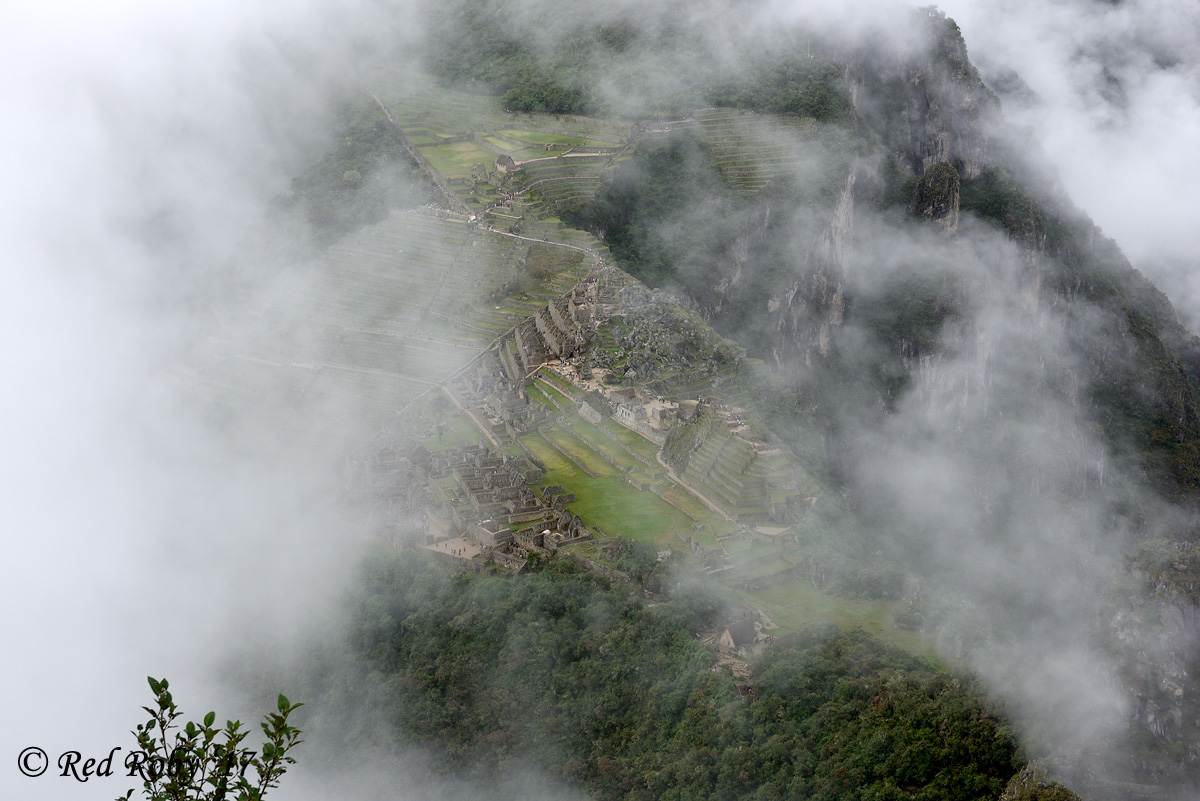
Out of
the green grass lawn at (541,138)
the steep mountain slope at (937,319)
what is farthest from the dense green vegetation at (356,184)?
the steep mountain slope at (937,319)

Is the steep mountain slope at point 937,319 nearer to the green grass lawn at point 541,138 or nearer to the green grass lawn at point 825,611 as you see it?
the green grass lawn at point 541,138

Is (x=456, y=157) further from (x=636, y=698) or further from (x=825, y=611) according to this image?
(x=636, y=698)

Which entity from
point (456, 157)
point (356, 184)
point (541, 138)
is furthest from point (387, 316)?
point (541, 138)

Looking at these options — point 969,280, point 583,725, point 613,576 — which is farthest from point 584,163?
point 583,725

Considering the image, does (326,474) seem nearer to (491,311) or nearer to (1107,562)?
(491,311)

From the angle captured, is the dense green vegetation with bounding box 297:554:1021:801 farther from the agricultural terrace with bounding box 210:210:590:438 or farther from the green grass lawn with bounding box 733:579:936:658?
the agricultural terrace with bounding box 210:210:590:438

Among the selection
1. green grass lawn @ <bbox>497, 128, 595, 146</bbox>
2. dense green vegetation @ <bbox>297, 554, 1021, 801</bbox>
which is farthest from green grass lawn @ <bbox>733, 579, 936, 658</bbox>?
green grass lawn @ <bbox>497, 128, 595, 146</bbox>
